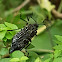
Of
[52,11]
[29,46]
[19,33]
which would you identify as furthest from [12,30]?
[52,11]

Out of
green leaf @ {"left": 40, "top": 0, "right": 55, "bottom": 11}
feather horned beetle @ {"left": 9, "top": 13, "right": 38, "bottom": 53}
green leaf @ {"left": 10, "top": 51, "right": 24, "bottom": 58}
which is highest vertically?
green leaf @ {"left": 40, "top": 0, "right": 55, "bottom": 11}

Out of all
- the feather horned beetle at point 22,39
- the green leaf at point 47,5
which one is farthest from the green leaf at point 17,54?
the green leaf at point 47,5

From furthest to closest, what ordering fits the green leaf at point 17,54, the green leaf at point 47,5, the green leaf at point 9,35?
1. the green leaf at point 47,5
2. the green leaf at point 9,35
3. the green leaf at point 17,54

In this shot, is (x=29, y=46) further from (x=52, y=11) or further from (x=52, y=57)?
(x=52, y=11)

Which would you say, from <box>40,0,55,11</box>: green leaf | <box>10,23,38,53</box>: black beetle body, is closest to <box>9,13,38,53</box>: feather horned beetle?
<box>10,23,38,53</box>: black beetle body

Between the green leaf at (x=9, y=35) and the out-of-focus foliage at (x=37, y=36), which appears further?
the green leaf at (x=9, y=35)

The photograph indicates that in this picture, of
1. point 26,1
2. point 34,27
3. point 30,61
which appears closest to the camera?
point 30,61

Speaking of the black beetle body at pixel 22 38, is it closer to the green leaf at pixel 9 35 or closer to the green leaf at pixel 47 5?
the green leaf at pixel 9 35

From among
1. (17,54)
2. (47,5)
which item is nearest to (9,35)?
Answer: (17,54)

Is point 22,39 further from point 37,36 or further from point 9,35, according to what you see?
point 37,36

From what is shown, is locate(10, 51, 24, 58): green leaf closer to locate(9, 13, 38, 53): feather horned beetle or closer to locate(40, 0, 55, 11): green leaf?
locate(9, 13, 38, 53): feather horned beetle

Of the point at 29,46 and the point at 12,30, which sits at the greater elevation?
the point at 12,30
